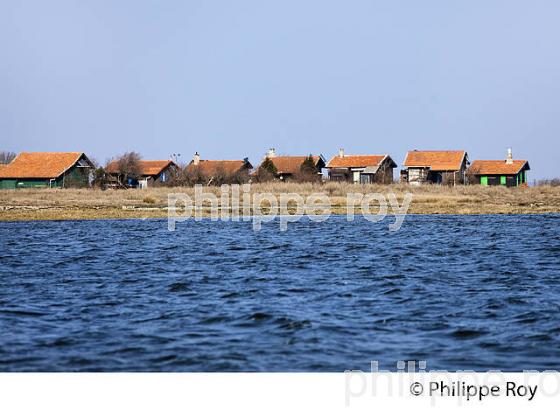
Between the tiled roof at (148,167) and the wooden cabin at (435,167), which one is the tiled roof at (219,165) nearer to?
the tiled roof at (148,167)

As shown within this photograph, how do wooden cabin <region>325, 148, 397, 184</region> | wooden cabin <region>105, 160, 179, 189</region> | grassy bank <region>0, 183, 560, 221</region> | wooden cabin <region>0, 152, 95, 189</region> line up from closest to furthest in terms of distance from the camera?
grassy bank <region>0, 183, 560, 221</region>
wooden cabin <region>0, 152, 95, 189</region>
wooden cabin <region>105, 160, 179, 189</region>
wooden cabin <region>325, 148, 397, 184</region>

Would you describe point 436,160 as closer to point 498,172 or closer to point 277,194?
point 498,172

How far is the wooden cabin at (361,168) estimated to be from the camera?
94.0 metres

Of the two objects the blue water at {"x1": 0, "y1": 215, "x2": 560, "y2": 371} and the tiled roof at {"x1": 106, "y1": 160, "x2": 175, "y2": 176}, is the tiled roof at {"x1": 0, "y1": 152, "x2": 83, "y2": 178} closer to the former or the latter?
the tiled roof at {"x1": 106, "y1": 160, "x2": 175, "y2": 176}

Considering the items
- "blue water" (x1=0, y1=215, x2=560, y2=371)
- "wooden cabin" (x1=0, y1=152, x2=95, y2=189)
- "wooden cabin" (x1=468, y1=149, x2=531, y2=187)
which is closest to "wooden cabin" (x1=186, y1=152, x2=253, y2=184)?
"wooden cabin" (x1=0, y1=152, x2=95, y2=189)

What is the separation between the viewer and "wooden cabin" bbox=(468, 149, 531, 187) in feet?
319

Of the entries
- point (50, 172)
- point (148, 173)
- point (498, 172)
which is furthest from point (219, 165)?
point (498, 172)

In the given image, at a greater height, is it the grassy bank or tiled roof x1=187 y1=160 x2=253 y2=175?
tiled roof x1=187 y1=160 x2=253 y2=175

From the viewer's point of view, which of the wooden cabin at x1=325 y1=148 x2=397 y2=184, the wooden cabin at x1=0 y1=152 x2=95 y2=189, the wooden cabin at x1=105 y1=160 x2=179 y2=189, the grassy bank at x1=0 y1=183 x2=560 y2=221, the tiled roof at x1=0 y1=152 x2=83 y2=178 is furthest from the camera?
the wooden cabin at x1=325 y1=148 x2=397 y2=184

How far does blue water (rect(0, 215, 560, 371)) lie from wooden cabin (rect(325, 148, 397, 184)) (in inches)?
2332

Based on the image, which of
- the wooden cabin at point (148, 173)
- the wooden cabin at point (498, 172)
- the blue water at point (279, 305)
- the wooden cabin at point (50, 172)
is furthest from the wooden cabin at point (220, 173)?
the blue water at point (279, 305)

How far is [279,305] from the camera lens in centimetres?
1762

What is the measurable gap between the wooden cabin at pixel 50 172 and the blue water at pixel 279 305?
49.9 m

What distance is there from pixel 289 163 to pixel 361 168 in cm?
1037
